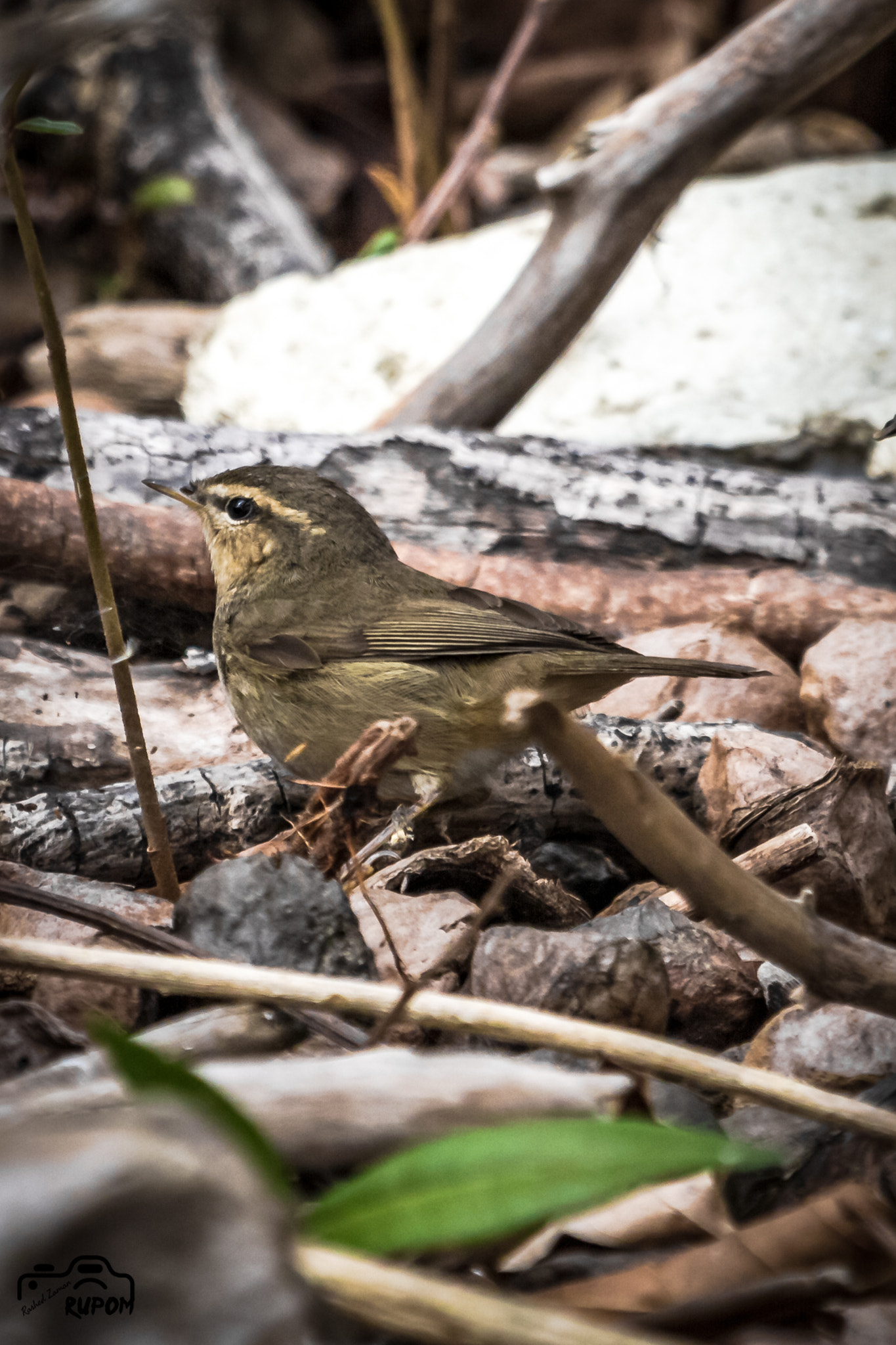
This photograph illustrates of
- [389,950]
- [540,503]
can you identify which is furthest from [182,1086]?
[540,503]

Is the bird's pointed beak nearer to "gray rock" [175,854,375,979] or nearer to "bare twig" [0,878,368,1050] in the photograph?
"gray rock" [175,854,375,979]

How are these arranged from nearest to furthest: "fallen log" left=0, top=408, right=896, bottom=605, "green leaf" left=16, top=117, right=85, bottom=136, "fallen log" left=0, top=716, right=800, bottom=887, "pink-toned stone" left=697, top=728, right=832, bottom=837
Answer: "green leaf" left=16, top=117, right=85, bottom=136 → "fallen log" left=0, top=716, right=800, bottom=887 → "pink-toned stone" left=697, top=728, right=832, bottom=837 → "fallen log" left=0, top=408, right=896, bottom=605

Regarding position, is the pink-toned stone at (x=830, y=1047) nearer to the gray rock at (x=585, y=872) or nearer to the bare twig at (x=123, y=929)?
the bare twig at (x=123, y=929)

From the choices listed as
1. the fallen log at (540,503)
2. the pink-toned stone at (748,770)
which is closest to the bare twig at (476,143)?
the fallen log at (540,503)

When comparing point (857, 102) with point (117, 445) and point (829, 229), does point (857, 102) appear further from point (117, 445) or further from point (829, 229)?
point (117, 445)

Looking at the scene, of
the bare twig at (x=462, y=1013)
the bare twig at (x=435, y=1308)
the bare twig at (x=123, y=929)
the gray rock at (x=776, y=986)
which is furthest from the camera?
the gray rock at (x=776, y=986)

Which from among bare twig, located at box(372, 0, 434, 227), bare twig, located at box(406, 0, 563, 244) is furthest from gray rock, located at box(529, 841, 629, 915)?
bare twig, located at box(372, 0, 434, 227)

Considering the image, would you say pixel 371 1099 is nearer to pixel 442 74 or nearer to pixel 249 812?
pixel 249 812
